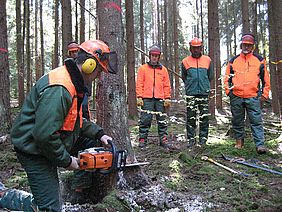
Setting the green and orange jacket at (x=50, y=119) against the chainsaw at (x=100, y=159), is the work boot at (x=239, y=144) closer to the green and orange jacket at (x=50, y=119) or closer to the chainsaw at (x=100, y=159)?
the chainsaw at (x=100, y=159)

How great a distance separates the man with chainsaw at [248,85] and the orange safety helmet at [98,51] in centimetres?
437

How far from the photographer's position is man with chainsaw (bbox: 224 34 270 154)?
667cm

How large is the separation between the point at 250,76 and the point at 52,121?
5.22m

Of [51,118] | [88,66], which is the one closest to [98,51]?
[88,66]

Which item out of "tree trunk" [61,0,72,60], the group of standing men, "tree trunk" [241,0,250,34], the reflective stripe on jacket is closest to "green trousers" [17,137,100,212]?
the reflective stripe on jacket

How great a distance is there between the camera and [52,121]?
8.55ft

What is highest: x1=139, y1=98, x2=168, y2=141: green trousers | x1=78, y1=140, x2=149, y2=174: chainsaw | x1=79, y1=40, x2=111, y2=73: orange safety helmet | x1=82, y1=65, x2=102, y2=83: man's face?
x1=79, y1=40, x2=111, y2=73: orange safety helmet

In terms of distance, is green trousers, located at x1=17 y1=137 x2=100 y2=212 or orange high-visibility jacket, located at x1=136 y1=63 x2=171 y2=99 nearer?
green trousers, located at x1=17 y1=137 x2=100 y2=212

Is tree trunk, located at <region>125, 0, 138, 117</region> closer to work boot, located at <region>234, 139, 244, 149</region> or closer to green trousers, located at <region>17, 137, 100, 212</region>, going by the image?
work boot, located at <region>234, 139, 244, 149</region>

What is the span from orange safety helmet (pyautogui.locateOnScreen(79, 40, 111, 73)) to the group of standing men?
3.46 m

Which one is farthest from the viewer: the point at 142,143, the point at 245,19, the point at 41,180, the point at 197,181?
the point at 245,19

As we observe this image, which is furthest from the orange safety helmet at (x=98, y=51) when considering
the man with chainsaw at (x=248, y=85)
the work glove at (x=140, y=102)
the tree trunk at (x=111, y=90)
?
→ the man with chainsaw at (x=248, y=85)

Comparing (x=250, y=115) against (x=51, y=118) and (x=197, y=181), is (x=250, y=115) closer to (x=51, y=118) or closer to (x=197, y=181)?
(x=197, y=181)

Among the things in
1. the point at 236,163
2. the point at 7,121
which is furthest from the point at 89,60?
the point at 7,121
